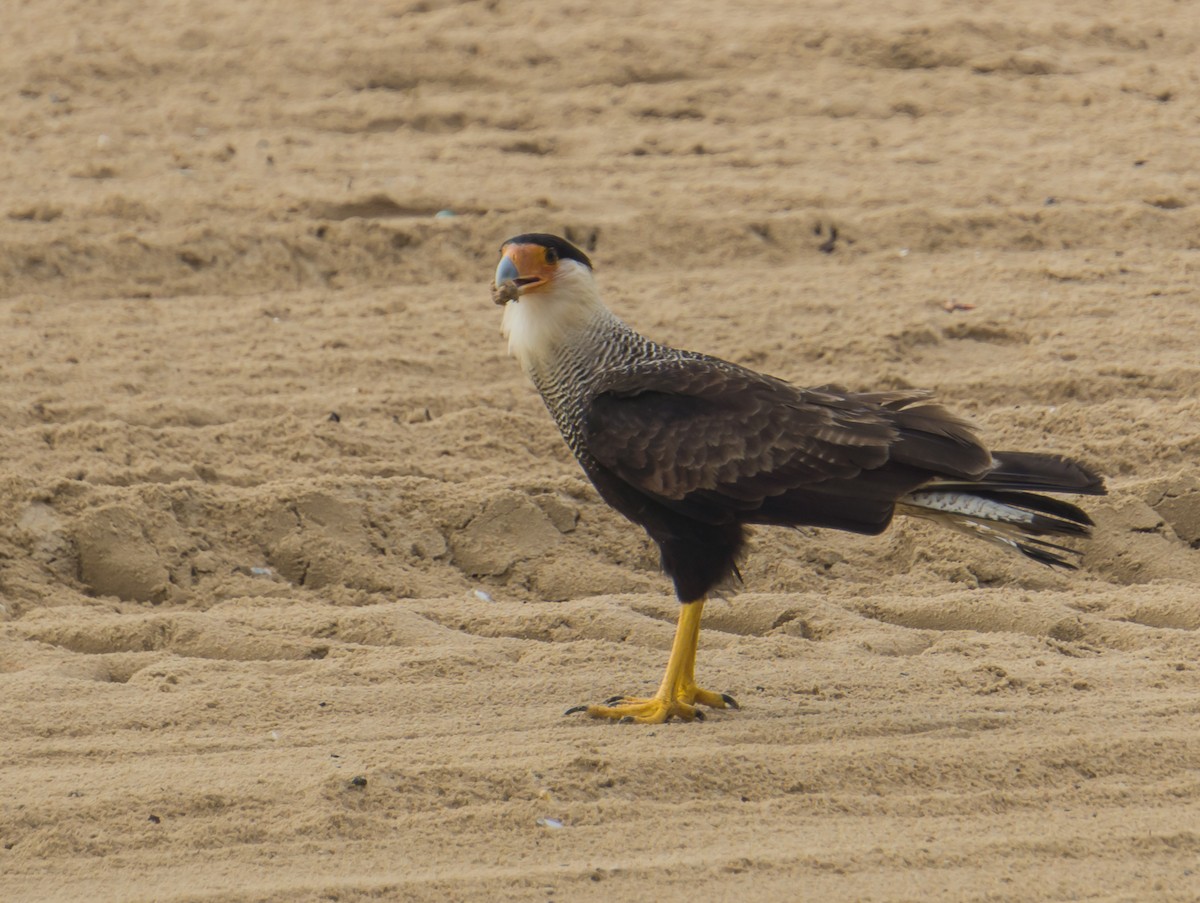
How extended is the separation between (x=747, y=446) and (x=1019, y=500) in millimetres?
781

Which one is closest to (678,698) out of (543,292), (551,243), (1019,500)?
(1019,500)

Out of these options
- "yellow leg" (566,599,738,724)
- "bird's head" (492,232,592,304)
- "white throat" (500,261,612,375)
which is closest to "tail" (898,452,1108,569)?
"yellow leg" (566,599,738,724)

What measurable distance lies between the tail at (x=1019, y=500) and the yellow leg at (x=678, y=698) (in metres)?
0.72

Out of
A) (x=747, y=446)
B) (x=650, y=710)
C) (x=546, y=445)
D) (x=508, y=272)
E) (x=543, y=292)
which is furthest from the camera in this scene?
(x=546, y=445)

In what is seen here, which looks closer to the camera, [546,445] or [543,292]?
[543,292]

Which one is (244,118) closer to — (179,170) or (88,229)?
(179,170)

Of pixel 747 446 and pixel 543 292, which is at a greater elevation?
pixel 543 292

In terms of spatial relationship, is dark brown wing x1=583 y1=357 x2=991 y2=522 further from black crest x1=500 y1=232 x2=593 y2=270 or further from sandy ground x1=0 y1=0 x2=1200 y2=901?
sandy ground x1=0 y1=0 x2=1200 y2=901

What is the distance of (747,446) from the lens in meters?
4.71

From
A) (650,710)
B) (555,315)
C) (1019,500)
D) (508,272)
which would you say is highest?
(508,272)

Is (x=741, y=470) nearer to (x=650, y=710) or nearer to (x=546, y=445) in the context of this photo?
(x=650, y=710)

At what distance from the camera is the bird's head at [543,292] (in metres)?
4.88

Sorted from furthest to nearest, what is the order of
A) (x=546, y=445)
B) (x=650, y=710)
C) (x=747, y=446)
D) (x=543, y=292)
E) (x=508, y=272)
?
(x=546, y=445) < (x=543, y=292) < (x=508, y=272) < (x=747, y=446) < (x=650, y=710)

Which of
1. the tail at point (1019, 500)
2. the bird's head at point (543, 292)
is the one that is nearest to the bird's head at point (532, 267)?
the bird's head at point (543, 292)
